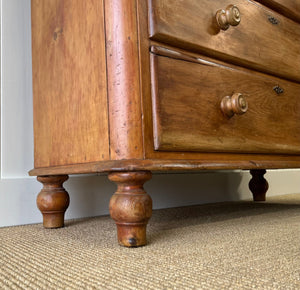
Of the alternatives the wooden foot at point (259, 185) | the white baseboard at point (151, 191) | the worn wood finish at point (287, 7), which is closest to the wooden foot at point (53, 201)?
the white baseboard at point (151, 191)

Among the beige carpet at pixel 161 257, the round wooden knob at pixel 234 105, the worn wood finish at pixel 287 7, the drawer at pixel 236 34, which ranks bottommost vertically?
the beige carpet at pixel 161 257

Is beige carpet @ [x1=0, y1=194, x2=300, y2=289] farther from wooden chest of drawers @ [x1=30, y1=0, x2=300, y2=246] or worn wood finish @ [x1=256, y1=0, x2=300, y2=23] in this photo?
worn wood finish @ [x1=256, y1=0, x2=300, y2=23]

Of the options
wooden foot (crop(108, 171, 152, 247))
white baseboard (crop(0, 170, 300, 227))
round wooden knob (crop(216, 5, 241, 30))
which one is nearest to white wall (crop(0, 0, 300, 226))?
white baseboard (crop(0, 170, 300, 227))

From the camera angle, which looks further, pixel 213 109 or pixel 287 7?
pixel 287 7

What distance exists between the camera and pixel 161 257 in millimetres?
541

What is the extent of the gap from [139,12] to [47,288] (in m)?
0.48

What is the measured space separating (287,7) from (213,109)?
1.45ft

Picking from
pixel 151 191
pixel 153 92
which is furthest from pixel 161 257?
pixel 151 191

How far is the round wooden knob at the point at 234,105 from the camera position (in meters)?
0.72

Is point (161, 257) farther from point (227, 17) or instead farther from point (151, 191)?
point (151, 191)

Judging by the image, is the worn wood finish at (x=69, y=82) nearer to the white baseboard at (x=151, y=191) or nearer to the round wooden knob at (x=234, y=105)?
the white baseboard at (x=151, y=191)

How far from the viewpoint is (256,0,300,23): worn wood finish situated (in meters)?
0.91

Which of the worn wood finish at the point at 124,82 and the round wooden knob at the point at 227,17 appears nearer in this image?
the worn wood finish at the point at 124,82

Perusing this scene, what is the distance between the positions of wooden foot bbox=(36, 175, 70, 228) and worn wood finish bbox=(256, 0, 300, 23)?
0.69 meters
